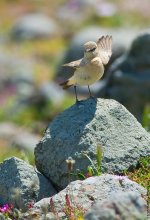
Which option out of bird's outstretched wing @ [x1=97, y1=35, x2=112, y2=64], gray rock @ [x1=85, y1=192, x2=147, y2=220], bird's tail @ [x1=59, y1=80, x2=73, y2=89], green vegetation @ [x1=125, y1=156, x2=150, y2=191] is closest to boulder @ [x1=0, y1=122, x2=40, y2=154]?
bird's outstretched wing @ [x1=97, y1=35, x2=112, y2=64]

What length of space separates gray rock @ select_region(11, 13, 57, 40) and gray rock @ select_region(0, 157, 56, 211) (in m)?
24.3

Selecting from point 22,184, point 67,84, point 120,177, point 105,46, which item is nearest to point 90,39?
point 105,46

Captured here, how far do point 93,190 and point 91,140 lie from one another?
0.91 metres

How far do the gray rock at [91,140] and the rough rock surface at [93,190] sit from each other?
63 cm

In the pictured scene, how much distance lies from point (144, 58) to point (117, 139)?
8.13m

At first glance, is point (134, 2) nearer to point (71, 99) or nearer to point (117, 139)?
point (71, 99)

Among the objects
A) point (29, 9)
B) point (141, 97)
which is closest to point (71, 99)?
point (141, 97)

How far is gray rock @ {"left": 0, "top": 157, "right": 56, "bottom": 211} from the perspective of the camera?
7547 mm

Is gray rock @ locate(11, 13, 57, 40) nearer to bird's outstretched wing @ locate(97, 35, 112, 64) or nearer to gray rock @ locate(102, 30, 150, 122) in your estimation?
gray rock @ locate(102, 30, 150, 122)

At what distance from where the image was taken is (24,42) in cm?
3169

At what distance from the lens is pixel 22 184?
758 centimetres

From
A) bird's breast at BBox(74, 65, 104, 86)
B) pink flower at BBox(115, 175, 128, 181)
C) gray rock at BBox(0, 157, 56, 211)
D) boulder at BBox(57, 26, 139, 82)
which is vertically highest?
boulder at BBox(57, 26, 139, 82)

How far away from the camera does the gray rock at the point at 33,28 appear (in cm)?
3219

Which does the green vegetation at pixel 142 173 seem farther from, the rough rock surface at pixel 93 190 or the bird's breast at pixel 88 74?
the bird's breast at pixel 88 74
